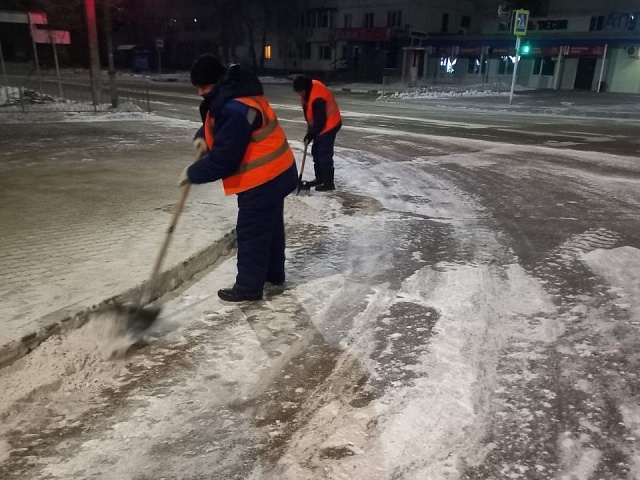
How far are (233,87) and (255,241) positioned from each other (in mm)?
1078

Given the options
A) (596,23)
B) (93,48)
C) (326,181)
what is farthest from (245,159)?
(596,23)

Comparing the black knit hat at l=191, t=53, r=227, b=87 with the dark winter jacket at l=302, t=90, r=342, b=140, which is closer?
the black knit hat at l=191, t=53, r=227, b=87

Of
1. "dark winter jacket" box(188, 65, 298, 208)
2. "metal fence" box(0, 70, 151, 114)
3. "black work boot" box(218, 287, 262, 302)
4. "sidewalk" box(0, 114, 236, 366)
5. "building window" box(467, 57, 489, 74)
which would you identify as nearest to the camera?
"dark winter jacket" box(188, 65, 298, 208)

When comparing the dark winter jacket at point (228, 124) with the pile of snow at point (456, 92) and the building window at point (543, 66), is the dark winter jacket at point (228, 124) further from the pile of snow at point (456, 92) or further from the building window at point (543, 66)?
the building window at point (543, 66)

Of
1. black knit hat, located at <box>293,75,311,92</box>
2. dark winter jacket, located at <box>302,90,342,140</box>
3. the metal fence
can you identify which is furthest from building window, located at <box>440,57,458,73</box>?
black knit hat, located at <box>293,75,311,92</box>

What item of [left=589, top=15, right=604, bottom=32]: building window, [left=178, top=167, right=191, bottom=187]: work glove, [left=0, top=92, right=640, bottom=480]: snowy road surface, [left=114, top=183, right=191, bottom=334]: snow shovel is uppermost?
[left=589, top=15, right=604, bottom=32]: building window

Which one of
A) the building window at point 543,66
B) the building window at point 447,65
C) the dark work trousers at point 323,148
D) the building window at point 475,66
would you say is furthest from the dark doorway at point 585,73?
the dark work trousers at point 323,148

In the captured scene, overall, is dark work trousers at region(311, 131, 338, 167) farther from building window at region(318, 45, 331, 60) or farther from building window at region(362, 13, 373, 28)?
building window at region(318, 45, 331, 60)

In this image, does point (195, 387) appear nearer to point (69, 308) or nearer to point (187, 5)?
point (69, 308)

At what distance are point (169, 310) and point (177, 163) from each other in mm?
5112

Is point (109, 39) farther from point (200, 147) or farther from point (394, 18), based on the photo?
point (394, 18)

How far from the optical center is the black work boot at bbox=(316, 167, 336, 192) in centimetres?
721

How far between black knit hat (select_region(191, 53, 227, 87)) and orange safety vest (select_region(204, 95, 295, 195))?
23 centimetres

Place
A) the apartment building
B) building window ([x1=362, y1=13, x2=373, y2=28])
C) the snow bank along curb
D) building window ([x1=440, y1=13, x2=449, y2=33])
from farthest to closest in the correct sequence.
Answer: building window ([x1=440, y1=13, x2=449, y2=33]) → building window ([x1=362, y1=13, x2=373, y2=28]) → the apartment building → the snow bank along curb
